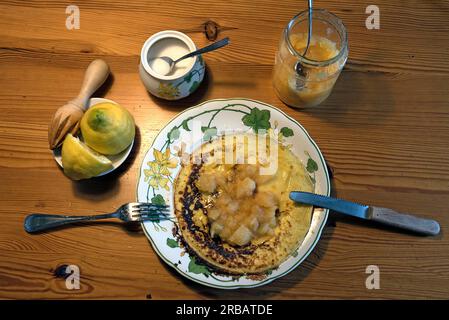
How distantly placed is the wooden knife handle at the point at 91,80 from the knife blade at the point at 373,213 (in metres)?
0.55

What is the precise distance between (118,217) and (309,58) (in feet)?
1.93

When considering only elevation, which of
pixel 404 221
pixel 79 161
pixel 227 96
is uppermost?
pixel 227 96

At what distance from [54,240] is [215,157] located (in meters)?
0.43

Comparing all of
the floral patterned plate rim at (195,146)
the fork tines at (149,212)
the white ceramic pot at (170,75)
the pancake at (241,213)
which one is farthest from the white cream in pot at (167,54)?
the fork tines at (149,212)

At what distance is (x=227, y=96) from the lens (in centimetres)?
108

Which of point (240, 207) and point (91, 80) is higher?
point (91, 80)

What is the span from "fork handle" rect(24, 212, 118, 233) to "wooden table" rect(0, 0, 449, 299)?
0.08ft

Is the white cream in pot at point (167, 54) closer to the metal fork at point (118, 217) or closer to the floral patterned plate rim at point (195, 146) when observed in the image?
the floral patterned plate rim at point (195, 146)

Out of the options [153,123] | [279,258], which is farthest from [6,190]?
[279,258]

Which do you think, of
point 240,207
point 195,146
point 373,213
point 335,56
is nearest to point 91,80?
point 195,146

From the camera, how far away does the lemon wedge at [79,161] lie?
91 centimetres

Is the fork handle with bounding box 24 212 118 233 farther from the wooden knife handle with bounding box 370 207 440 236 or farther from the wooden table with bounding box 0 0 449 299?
the wooden knife handle with bounding box 370 207 440 236

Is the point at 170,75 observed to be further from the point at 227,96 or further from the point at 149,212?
the point at 149,212
